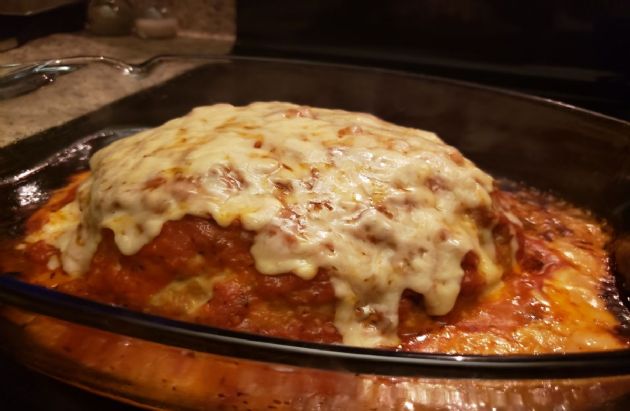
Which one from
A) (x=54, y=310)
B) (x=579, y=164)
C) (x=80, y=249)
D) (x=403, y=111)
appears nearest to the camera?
(x=54, y=310)

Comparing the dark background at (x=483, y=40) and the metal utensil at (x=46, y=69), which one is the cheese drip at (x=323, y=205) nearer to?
the metal utensil at (x=46, y=69)

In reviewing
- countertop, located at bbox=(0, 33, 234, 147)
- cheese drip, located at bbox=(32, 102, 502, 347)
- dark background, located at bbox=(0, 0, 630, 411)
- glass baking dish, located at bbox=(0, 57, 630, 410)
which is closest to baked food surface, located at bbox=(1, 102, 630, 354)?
cheese drip, located at bbox=(32, 102, 502, 347)

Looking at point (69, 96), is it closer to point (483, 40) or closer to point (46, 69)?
point (46, 69)

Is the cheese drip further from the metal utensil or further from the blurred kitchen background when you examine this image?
the blurred kitchen background

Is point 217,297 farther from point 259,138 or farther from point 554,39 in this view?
point 554,39

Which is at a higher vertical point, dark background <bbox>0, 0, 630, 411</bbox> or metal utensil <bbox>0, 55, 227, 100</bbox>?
dark background <bbox>0, 0, 630, 411</bbox>

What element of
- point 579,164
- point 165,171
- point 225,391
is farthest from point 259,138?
point 579,164
